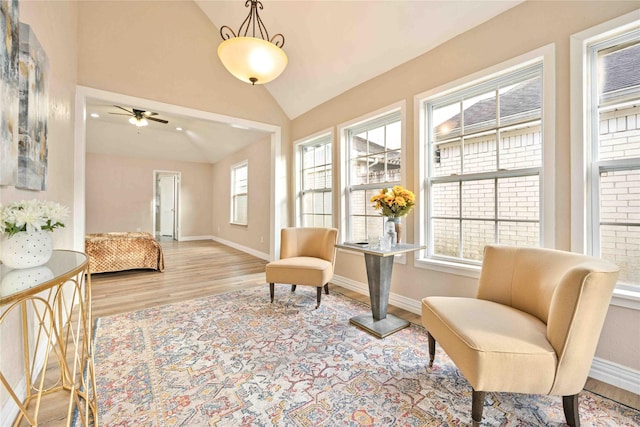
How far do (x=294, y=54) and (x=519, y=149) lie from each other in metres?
2.87

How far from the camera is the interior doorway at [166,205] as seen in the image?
7.75 metres

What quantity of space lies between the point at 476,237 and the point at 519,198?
457 mm

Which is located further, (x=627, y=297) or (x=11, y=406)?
(x=627, y=297)

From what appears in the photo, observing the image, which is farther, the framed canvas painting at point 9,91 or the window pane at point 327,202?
the window pane at point 327,202

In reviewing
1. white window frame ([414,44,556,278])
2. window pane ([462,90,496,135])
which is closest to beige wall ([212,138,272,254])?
white window frame ([414,44,556,278])

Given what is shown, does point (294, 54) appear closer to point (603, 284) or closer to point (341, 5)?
point (341, 5)

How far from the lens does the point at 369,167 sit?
10.8 feet

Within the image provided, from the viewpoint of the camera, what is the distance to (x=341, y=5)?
2.65m

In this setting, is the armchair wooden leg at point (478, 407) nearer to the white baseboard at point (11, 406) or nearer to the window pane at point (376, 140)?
the white baseboard at point (11, 406)

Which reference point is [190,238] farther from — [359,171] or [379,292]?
[379,292]

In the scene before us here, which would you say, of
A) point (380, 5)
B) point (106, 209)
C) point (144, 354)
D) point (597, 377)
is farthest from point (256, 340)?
point (106, 209)

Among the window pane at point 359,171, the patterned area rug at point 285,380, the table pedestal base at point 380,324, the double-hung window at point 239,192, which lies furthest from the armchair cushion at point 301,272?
the double-hung window at point 239,192

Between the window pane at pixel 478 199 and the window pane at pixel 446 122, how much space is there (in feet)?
1.67

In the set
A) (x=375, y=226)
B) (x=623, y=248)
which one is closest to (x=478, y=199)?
(x=623, y=248)
